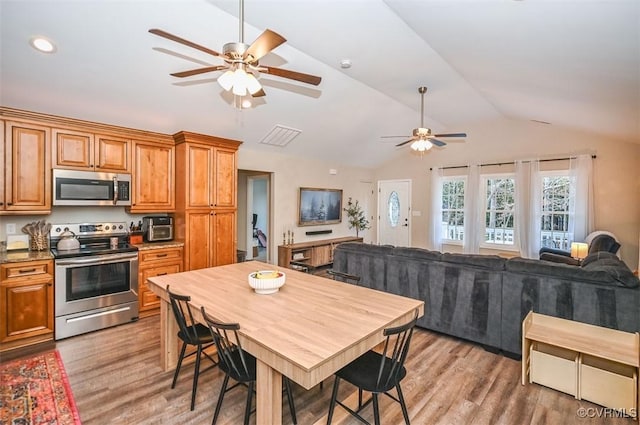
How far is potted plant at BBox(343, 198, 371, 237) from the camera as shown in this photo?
7629mm

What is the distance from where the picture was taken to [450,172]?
6789mm

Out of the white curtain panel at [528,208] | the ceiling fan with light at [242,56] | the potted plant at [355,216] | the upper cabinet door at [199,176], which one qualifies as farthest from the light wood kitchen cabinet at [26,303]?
the white curtain panel at [528,208]

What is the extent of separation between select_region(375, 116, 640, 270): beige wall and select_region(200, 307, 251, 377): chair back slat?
6.26m

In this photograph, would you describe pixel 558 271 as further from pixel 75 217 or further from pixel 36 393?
pixel 75 217

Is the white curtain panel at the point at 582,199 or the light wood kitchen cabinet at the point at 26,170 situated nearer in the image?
the light wood kitchen cabinet at the point at 26,170

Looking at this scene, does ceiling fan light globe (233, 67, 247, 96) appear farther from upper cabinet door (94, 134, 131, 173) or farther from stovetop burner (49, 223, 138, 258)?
stovetop burner (49, 223, 138, 258)

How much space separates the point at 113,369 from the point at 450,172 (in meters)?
6.73

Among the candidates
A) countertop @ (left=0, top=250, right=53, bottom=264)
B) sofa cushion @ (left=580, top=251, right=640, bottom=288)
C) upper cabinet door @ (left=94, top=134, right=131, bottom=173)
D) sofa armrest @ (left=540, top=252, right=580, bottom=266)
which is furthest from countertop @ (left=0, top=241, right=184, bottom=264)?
sofa armrest @ (left=540, top=252, right=580, bottom=266)

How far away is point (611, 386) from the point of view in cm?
211

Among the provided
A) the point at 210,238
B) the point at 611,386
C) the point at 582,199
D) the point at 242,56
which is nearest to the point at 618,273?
the point at 611,386

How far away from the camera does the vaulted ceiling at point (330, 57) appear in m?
2.09

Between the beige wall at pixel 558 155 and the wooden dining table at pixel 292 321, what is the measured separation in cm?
530

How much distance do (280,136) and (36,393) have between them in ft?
14.1

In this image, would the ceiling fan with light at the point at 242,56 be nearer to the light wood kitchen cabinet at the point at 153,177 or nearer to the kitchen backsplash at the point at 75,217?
the light wood kitchen cabinet at the point at 153,177
